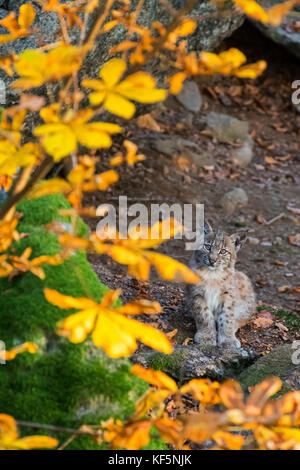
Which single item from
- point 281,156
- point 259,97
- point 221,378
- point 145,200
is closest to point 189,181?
point 145,200

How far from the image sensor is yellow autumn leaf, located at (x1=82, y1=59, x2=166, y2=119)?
1683mm

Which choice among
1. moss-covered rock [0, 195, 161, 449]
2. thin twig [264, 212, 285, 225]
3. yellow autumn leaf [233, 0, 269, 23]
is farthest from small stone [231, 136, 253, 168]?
yellow autumn leaf [233, 0, 269, 23]

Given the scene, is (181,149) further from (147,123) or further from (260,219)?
(260,219)

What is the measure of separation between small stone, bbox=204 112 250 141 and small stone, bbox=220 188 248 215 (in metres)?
1.54

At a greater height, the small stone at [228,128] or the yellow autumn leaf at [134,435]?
the small stone at [228,128]

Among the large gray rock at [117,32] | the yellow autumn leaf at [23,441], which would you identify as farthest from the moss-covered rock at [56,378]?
the large gray rock at [117,32]

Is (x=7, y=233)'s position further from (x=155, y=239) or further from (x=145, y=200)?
(x=145, y=200)

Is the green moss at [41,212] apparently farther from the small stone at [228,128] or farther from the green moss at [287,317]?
the small stone at [228,128]

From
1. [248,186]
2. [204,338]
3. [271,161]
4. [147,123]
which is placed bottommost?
[204,338]

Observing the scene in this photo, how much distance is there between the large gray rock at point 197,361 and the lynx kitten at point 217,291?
106 centimetres

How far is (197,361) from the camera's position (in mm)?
4695

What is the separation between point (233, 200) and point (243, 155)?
1.44 metres

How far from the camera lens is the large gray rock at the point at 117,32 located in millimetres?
6375

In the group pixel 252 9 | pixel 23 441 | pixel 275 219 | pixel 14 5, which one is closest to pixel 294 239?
pixel 275 219
